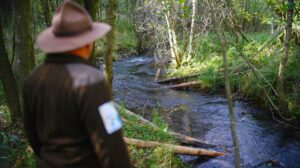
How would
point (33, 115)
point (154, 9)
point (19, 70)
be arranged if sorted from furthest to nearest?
point (154, 9), point (19, 70), point (33, 115)

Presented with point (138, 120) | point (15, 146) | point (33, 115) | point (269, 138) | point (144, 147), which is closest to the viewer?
point (33, 115)

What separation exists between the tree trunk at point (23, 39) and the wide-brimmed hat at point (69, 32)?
1.70 meters

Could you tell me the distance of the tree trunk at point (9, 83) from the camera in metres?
5.01

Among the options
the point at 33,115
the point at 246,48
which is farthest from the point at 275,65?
the point at 33,115

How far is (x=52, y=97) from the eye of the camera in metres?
1.91

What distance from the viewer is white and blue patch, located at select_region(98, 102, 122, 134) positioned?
5.95 feet

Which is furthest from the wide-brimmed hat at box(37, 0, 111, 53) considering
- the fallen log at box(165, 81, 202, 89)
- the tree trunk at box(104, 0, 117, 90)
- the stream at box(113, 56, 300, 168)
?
the fallen log at box(165, 81, 202, 89)

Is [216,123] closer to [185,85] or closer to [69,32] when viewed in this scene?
[185,85]

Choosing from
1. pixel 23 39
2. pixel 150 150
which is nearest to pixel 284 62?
pixel 150 150

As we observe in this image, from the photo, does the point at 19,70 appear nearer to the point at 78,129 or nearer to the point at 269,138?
the point at 78,129

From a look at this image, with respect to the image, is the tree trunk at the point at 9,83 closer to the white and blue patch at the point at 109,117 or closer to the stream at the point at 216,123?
the stream at the point at 216,123

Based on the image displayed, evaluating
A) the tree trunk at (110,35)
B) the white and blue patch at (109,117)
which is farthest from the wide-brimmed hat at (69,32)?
the tree trunk at (110,35)

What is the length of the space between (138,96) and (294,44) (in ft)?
14.5

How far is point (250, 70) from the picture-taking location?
31.4 ft
